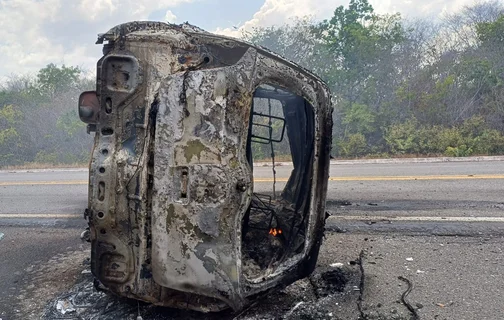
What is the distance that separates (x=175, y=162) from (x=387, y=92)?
14389mm

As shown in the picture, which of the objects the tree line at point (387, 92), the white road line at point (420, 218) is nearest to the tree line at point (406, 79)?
the tree line at point (387, 92)

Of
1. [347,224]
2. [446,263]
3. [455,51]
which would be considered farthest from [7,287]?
[455,51]

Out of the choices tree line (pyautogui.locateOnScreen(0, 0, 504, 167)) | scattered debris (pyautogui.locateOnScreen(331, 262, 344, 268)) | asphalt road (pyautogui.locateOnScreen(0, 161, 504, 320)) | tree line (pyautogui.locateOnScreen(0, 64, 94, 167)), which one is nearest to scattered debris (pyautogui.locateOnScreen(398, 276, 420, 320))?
asphalt road (pyautogui.locateOnScreen(0, 161, 504, 320))

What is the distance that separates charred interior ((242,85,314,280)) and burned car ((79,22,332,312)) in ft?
1.49

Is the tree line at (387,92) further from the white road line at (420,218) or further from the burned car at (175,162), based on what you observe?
the burned car at (175,162)

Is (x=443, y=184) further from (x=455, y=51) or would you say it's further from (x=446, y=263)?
(x=455, y=51)

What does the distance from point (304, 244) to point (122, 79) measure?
1.64m

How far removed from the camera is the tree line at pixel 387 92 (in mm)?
13430

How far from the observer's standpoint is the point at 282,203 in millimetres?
4234

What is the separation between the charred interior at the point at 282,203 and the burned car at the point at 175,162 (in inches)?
17.9

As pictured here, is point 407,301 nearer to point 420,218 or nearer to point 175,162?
point 175,162

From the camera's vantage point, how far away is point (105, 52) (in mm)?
2484

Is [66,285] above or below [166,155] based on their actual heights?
below

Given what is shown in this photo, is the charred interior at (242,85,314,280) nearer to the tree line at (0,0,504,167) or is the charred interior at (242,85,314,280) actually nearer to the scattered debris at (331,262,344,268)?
the scattered debris at (331,262,344,268)
